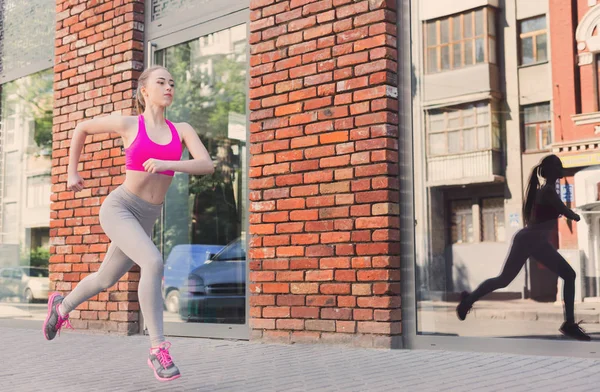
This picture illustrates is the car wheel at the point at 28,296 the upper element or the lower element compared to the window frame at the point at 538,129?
lower

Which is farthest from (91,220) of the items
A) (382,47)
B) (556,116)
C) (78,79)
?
(556,116)

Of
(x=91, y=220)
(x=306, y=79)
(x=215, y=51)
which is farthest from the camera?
(x=91, y=220)

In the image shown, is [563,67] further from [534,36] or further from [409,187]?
[409,187]

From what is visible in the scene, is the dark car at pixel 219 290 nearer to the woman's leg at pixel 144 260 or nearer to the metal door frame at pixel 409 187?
the metal door frame at pixel 409 187

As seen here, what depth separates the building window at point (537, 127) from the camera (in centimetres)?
567

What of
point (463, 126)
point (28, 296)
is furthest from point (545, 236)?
point (28, 296)

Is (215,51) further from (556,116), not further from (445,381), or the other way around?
(445,381)

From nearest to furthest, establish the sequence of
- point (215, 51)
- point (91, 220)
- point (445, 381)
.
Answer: point (445, 381) → point (215, 51) → point (91, 220)

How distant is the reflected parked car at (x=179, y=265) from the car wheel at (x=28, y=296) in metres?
2.36

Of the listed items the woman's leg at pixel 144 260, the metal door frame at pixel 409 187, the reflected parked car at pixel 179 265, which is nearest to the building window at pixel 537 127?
the metal door frame at pixel 409 187

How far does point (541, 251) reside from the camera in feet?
18.6

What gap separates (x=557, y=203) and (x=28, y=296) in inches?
252

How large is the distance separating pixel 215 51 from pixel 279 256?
2.23 meters

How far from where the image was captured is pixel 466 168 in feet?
19.9
